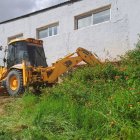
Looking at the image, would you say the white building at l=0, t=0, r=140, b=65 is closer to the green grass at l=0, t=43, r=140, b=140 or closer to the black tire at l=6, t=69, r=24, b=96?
the black tire at l=6, t=69, r=24, b=96

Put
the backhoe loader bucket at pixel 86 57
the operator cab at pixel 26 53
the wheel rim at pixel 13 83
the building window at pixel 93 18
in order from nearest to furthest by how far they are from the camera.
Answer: the wheel rim at pixel 13 83
the backhoe loader bucket at pixel 86 57
the operator cab at pixel 26 53
the building window at pixel 93 18

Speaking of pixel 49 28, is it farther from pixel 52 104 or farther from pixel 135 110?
pixel 135 110

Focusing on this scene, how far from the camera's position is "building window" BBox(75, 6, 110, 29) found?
18.5 meters

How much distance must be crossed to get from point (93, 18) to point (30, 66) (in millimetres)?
6634

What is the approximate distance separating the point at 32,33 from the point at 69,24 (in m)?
3.45

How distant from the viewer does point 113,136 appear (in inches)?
243

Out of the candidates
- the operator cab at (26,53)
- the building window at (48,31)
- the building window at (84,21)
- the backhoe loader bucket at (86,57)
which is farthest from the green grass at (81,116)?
the building window at (48,31)

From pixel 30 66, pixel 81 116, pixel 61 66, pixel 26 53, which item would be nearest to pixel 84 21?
pixel 26 53

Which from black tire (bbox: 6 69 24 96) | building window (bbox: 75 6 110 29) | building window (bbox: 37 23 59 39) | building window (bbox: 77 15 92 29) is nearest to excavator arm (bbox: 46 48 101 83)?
black tire (bbox: 6 69 24 96)

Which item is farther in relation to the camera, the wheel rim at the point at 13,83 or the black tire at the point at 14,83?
the wheel rim at the point at 13,83

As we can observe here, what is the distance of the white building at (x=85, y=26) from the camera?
56.0 ft

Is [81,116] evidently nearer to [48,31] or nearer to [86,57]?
[86,57]

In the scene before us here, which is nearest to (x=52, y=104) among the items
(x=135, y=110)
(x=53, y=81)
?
(x=135, y=110)

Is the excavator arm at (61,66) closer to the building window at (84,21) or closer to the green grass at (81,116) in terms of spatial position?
the green grass at (81,116)
